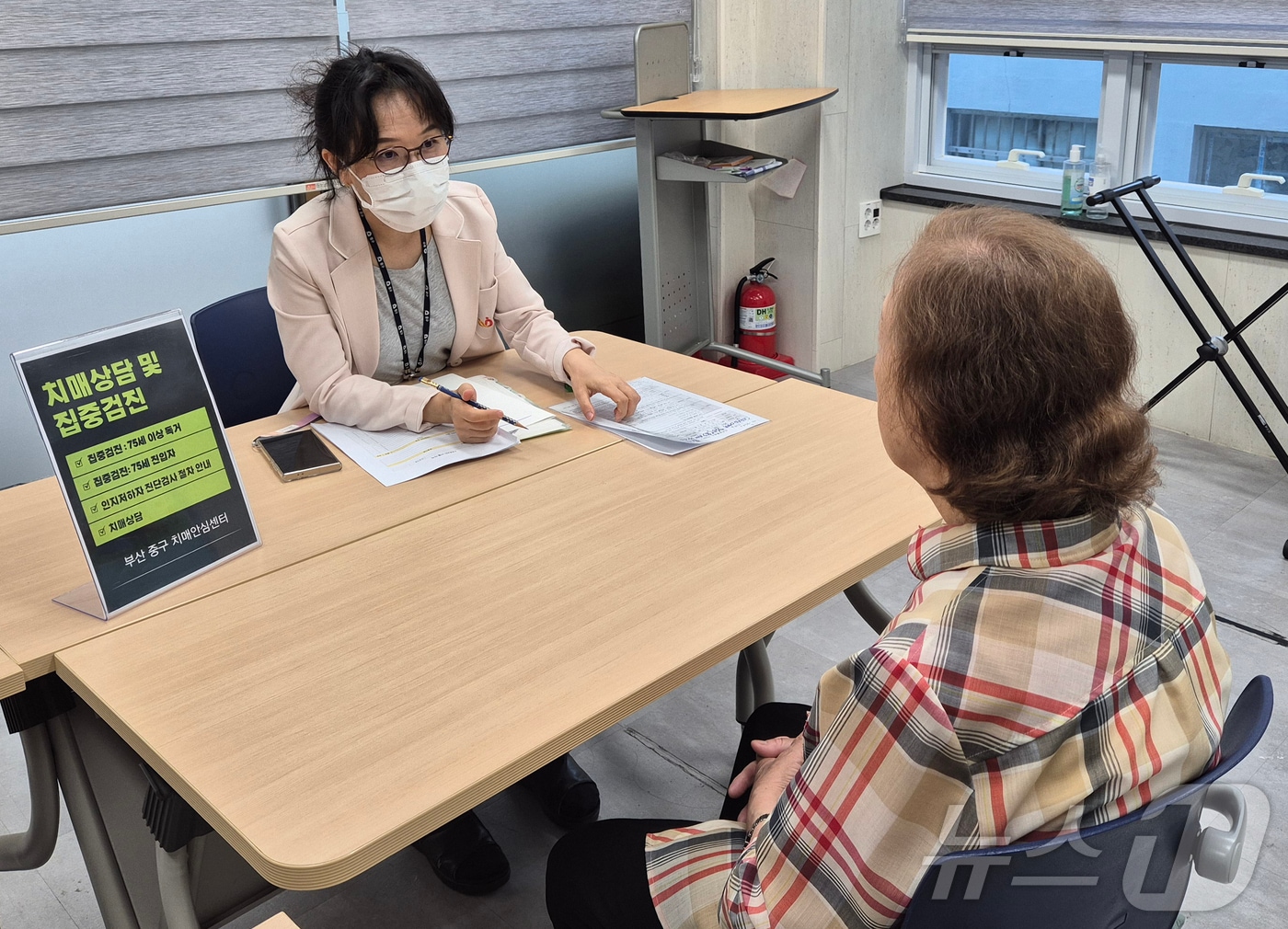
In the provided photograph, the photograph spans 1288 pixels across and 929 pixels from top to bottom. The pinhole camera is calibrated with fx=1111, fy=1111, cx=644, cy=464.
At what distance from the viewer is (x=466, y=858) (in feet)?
5.98

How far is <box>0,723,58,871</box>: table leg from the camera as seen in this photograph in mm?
1359

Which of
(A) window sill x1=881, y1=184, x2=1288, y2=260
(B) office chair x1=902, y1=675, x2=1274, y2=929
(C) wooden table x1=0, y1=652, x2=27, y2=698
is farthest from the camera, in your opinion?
(A) window sill x1=881, y1=184, x2=1288, y2=260

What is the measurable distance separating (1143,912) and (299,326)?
1525 mm

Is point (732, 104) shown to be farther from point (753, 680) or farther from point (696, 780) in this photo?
point (696, 780)

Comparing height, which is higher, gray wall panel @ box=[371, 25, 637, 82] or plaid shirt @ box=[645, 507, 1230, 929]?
gray wall panel @ box=[371, 25, 637, 82]

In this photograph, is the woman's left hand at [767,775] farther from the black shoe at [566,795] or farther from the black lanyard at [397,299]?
the black lanyard at [397,299]

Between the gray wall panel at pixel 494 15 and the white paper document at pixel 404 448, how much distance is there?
1635 mm

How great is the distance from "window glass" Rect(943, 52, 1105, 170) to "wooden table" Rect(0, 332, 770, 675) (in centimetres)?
220

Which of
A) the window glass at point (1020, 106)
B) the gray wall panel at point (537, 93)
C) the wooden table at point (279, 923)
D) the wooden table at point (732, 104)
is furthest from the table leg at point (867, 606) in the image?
the window glass at point (1020, 106)

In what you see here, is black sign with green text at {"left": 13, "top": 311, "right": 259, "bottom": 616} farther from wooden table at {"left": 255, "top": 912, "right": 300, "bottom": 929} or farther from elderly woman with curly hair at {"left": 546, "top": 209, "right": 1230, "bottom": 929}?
elderly woman with curly hair at {"left": 546, "top": 209, "right": 1230, "bottom": 929}

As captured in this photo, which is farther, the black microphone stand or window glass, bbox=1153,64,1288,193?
window glass, bbox=1153,64,1288,193

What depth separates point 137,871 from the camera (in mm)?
1421

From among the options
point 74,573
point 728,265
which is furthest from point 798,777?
point 728,265

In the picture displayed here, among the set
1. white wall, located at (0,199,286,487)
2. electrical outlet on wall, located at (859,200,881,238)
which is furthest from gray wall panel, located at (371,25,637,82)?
electrical outlet on wall, located at (859,200,881,238)
